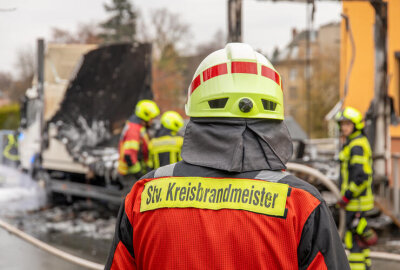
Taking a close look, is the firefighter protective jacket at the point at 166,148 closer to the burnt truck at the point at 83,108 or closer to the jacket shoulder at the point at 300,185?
the burnt truck at the point at 83,108

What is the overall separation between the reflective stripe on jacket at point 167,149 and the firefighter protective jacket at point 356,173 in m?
2.10

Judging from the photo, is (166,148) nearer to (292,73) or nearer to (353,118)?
(353,118)

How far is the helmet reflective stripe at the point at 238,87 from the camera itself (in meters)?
1.70

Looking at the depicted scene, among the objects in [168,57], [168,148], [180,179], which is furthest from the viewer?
[168,57]

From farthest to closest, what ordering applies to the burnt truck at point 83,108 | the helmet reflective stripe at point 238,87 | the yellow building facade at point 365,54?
the yellow building facade at point 365,54, the burnt truck at point 83,108, the helmet reflective stripe at point 238,87

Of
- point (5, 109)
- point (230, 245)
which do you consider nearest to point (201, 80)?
point (230, 245)

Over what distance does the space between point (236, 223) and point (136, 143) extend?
19.0 feet

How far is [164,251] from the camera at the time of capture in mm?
1687

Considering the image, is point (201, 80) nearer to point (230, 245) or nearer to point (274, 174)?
point (274, 174)

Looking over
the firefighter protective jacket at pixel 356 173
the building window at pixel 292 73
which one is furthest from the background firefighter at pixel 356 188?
the building window at pixel 292 73

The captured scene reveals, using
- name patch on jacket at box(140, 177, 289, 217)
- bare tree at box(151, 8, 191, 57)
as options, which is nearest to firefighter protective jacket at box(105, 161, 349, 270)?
name patch on jacket at box(140, 177, 289, 217)

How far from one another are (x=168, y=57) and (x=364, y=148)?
26.4m

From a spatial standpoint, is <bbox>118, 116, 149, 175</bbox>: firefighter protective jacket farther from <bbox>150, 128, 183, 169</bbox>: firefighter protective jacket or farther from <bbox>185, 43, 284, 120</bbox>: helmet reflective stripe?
<bbox>185, 43, 284, 120</bbox>: helmet reflective stripe

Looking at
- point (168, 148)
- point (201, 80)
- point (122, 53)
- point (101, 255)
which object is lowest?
point (101, 255)
